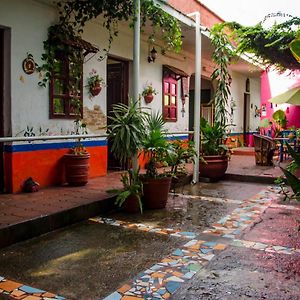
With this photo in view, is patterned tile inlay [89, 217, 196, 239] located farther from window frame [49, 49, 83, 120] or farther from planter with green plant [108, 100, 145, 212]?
window frame [49, 49, 83, 120]

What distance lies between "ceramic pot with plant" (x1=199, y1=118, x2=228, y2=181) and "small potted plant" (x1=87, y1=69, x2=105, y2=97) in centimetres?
250

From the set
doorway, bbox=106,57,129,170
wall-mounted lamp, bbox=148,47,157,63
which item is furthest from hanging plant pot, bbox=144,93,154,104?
wall-mounted lamp, bbox=148,47,157,63

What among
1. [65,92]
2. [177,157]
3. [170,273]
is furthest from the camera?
[65,92]

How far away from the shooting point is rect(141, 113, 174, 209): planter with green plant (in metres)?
5.35

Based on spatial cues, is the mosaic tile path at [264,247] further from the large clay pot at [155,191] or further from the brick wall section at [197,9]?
the brick wall section at [197,9]

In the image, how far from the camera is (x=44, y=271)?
3236 millimetres

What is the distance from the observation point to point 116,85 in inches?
327

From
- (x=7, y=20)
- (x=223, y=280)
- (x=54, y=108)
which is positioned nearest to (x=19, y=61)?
(x=7, y=20)

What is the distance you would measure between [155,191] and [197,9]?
18.0 ft

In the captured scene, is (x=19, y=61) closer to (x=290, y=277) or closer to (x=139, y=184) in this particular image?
(x=139, y=184)

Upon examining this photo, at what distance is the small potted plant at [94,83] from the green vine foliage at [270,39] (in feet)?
9.65

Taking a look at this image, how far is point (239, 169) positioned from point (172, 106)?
8.01ft

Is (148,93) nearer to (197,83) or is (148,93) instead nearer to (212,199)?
(197,83)

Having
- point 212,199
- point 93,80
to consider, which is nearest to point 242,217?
point 212,199
